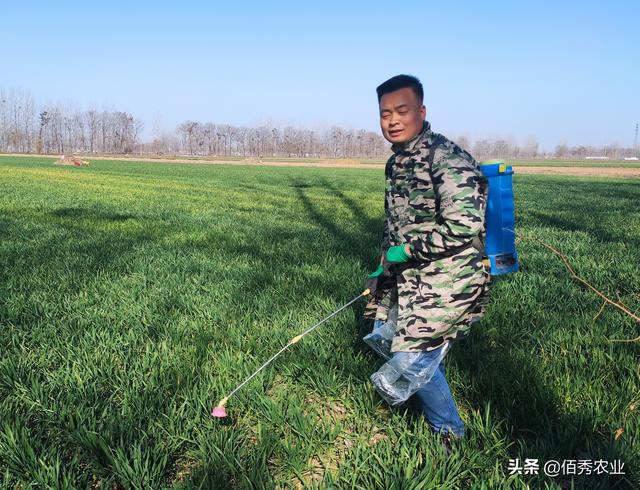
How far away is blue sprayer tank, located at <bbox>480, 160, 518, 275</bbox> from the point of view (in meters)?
2.13

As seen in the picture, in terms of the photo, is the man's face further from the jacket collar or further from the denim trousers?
the denim trousers

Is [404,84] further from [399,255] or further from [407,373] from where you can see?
[407,373]

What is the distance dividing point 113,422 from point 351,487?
3.94ft

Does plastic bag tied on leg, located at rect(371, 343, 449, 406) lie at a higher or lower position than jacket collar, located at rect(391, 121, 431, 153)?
lower

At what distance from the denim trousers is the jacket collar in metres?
1.12

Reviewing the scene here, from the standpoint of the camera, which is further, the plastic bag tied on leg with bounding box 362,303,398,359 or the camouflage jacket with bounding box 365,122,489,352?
the plastic bag tied on leg with bounding box 362,303,398,359

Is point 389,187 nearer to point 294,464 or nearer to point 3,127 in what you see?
point 294,464

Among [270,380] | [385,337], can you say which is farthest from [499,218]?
[270,380]

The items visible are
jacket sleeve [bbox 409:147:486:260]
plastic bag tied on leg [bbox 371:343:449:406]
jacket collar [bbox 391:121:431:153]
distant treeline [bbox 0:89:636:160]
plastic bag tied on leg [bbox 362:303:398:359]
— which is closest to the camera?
jacket sleeve [bbox 409:147:486:260]

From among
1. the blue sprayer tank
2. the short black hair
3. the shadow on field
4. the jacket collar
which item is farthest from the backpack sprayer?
the shadow on field

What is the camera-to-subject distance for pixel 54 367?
2.85 metres

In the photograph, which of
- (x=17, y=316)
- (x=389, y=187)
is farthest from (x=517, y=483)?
(x=17, y=316)

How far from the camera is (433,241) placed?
6.72ft

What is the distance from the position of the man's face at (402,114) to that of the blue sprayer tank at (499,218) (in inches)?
15.5
